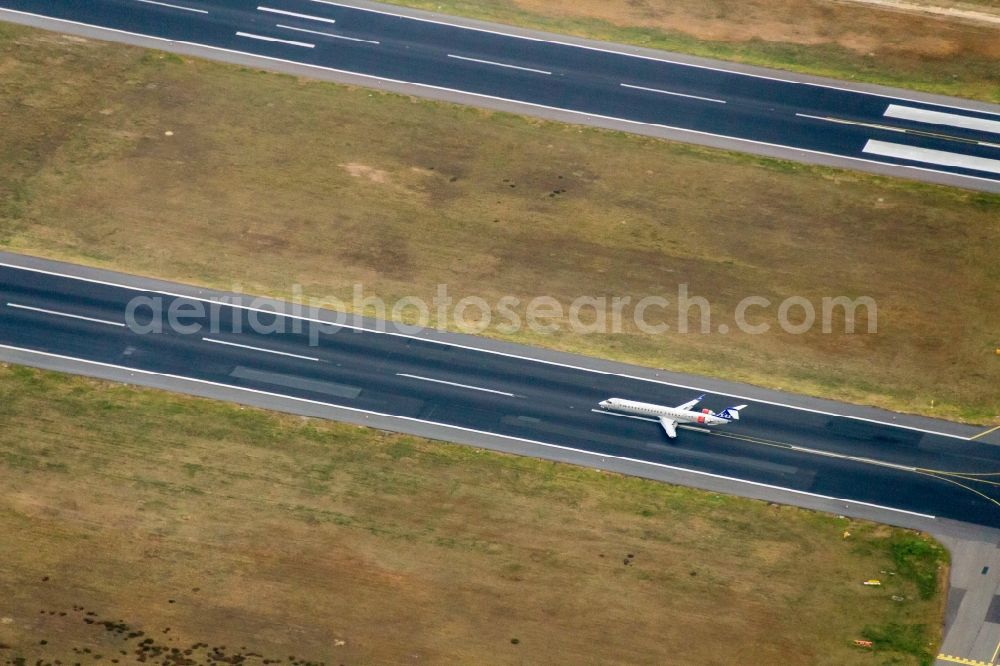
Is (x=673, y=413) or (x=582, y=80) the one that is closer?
(x=673, y=413)

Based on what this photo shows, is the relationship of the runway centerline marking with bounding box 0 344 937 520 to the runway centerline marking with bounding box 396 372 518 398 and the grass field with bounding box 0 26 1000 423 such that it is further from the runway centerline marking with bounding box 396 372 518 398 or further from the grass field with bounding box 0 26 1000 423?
the grass field with bounding box 0 26 1000 423

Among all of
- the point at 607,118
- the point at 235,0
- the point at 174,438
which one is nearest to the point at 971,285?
the point at 607,118

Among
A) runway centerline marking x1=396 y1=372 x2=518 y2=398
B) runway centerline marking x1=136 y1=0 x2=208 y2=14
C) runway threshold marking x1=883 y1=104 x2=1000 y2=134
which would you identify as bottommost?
runway centerline marking x1=396 y1=372 x2=518 y2=398

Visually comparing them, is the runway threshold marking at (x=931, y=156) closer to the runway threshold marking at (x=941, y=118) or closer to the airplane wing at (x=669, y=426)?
the runway threshold marking at (x=941, y=118)

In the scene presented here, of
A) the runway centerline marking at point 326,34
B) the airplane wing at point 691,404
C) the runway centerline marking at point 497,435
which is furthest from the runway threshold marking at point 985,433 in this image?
the runway centerline marking at point 326,34

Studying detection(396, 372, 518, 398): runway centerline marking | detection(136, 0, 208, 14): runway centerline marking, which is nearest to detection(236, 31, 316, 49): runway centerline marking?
detection(136, 0, 208, 14): runway centerline marking

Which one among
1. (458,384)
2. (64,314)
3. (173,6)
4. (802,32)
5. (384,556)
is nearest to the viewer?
(384,556)

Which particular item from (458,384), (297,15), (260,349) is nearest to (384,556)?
(458,384)

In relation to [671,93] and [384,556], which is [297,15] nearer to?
[671,93]
